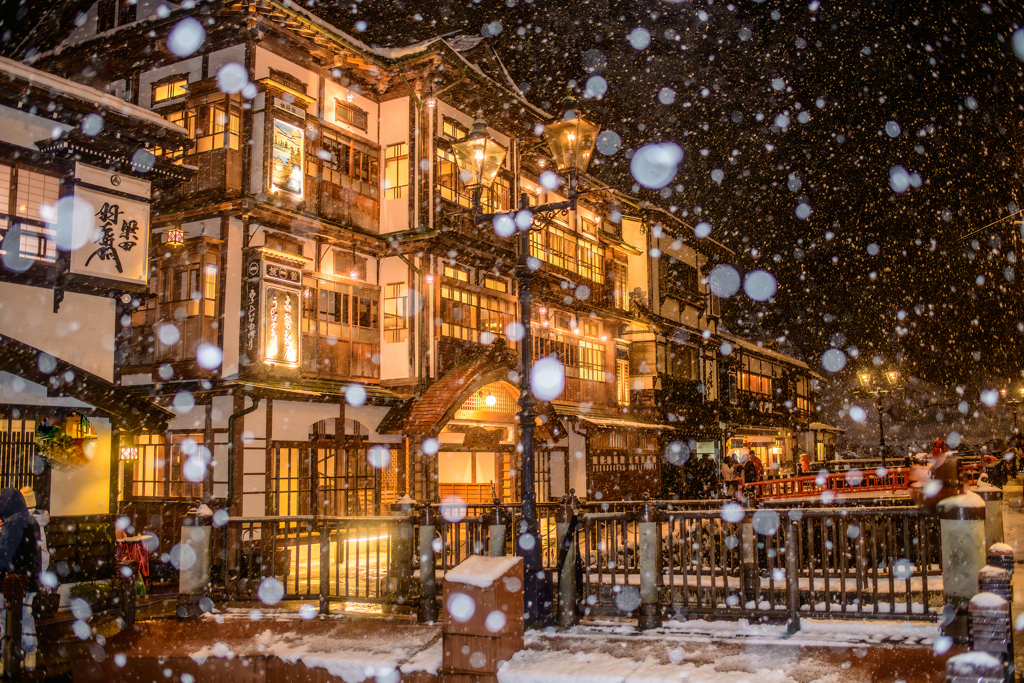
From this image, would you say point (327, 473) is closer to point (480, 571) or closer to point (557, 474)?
point (557, 474)

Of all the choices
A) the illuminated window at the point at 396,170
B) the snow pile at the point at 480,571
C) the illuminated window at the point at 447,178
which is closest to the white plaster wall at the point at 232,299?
the illuminated window at the point at 396,170

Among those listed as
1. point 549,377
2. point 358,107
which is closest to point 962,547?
point 358,107

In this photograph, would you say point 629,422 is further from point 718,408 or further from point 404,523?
point 404,523

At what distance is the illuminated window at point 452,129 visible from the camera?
925 inches

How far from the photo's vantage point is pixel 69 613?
1214cm

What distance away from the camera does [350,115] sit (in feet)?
72.9

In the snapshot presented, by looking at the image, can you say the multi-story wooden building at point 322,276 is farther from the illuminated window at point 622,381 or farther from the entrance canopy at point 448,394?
the illuminated window at point 622,381

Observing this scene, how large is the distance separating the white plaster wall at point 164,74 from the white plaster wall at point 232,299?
4.27m

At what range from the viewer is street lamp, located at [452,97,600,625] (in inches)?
346

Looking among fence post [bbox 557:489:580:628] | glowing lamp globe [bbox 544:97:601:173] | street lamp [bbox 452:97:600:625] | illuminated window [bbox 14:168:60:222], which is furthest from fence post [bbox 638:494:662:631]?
illuminated window [bbox 14:168:60:222]

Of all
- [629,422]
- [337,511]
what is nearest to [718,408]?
[629,422]

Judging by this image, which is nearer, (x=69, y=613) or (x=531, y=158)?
(x=69, y=613)

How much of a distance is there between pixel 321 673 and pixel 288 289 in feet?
43.0

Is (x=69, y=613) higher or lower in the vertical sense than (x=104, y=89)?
lower
